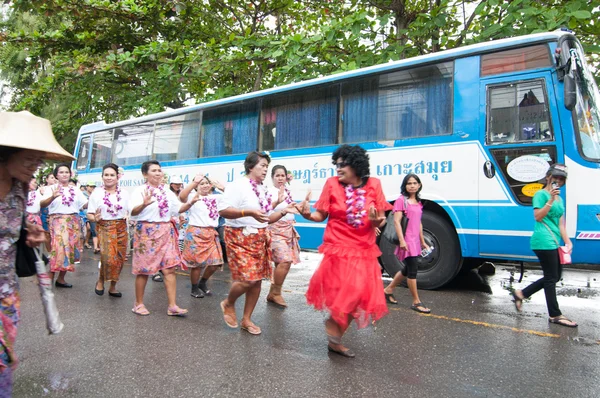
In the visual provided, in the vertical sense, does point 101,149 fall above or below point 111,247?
above

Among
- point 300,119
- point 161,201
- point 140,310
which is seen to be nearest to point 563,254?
point 161,201

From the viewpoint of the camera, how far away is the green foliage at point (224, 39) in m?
8.85

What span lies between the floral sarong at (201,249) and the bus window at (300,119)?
9.80 ft

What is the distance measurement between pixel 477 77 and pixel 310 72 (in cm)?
404

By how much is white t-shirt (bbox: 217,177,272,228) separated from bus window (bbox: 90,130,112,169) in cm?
1033

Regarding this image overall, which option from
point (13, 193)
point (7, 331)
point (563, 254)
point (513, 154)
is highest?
point (513, 154)

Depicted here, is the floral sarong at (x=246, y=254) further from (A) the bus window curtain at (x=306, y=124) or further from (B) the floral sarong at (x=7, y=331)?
(A) the bus window curtain at (x=306, y=124)

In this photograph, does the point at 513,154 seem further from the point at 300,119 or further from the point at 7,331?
the point at 7,331

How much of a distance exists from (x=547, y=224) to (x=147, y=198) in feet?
13.3

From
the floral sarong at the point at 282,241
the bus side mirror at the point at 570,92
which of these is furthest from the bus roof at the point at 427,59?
the floral sarong at the point at 282,241

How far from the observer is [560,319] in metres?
4.89

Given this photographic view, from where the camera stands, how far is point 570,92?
5.64 m

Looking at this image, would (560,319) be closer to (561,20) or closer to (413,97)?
(413,97)

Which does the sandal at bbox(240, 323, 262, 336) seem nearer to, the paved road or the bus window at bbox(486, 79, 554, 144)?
the paved road
